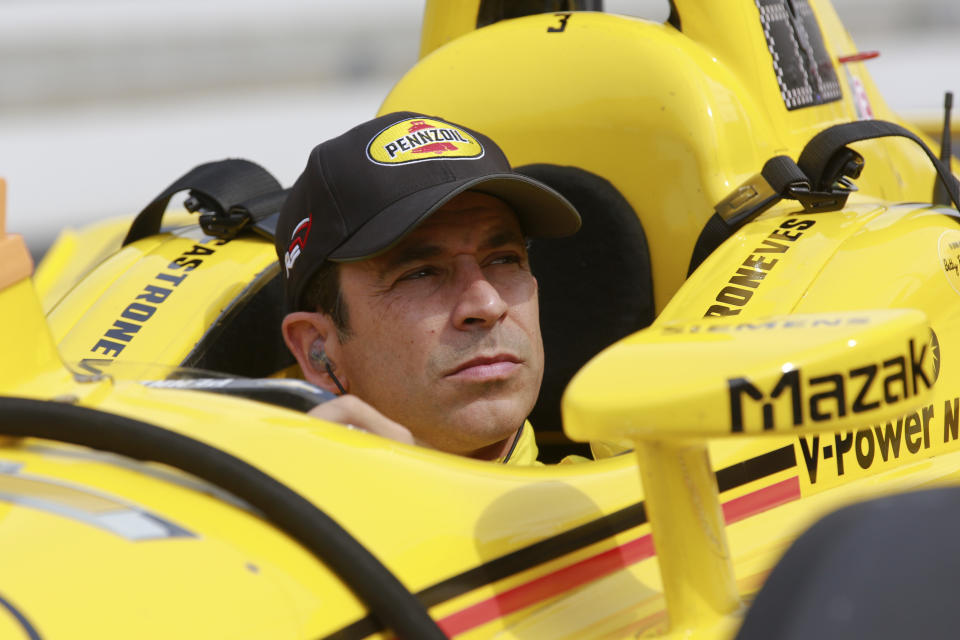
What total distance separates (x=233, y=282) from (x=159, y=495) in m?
1.14

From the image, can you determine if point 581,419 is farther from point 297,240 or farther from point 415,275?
point 297,240

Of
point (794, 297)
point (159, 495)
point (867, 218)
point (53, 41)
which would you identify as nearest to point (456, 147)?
point (794, 297)

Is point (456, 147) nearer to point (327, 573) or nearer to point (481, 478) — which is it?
point (481, 478)

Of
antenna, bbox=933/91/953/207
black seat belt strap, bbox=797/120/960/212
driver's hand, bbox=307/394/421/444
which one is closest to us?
driver's hand, bbox=307/394/421/444

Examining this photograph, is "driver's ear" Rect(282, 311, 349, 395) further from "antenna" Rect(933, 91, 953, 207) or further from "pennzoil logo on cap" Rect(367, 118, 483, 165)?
"antenna" Rect(933, 91, 953, 207)

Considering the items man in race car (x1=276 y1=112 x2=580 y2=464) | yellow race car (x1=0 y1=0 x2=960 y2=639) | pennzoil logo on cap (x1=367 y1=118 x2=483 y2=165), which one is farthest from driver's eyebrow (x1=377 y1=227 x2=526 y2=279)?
yellow race car (x1=0 y1=0 x2=960 y2=639)

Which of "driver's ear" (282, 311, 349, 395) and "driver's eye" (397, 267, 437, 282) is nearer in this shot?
"driver's eye" (397, 267, 437, 282)

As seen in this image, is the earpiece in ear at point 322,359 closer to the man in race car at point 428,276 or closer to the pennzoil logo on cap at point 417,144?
the man in race car at point 428,276

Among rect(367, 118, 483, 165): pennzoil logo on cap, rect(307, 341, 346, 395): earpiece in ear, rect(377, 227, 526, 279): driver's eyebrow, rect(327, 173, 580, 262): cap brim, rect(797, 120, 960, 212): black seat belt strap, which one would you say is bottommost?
rect(307, 341, 346, 395): earpiece in ear

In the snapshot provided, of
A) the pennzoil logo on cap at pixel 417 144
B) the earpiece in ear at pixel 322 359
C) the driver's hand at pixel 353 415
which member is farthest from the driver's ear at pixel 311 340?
the driver's hand at pixel 353 415

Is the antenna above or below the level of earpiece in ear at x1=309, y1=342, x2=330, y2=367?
below

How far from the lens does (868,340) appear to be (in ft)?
3.13

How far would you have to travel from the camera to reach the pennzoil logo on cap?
1629 mm

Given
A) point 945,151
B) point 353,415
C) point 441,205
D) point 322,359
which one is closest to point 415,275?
point 441,205
